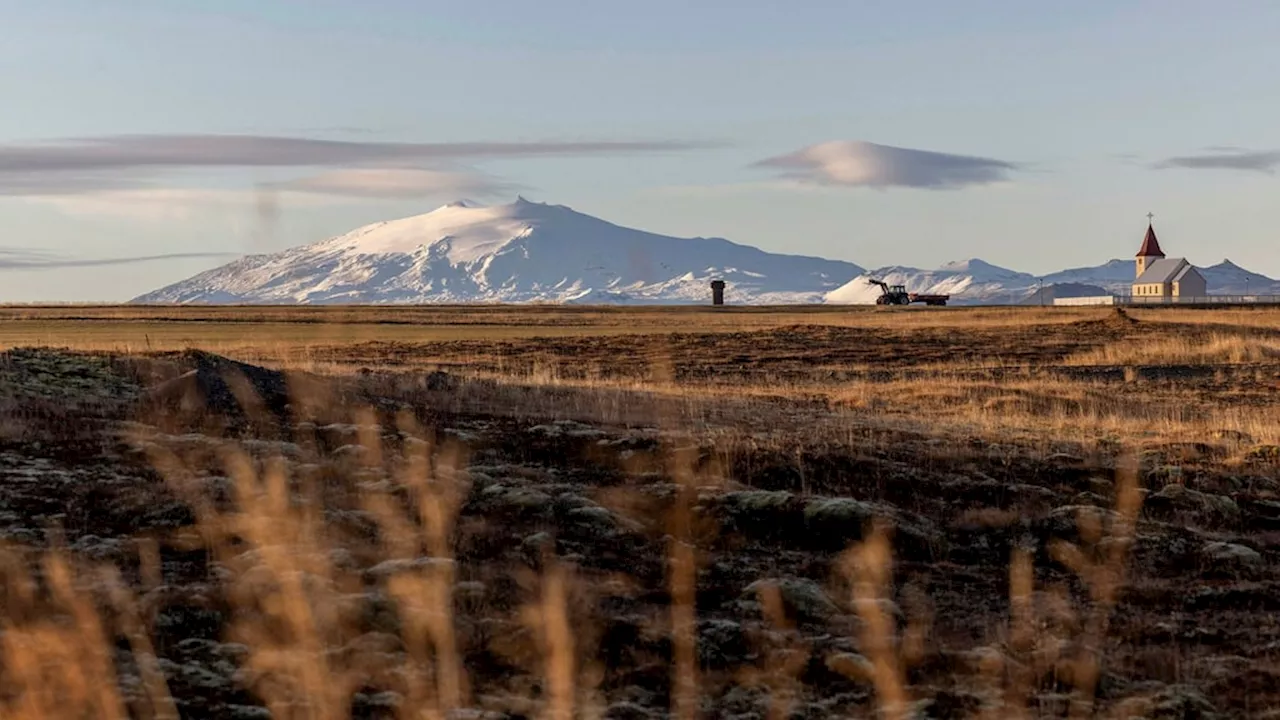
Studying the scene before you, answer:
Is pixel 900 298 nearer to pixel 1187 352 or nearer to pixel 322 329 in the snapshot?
pixel 322 329

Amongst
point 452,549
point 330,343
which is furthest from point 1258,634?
point 330,343

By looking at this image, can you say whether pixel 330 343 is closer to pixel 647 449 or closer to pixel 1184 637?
pixel 647 449

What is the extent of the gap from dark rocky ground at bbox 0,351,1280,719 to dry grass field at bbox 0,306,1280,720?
5 centimetres

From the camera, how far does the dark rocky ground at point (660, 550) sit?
396 inches

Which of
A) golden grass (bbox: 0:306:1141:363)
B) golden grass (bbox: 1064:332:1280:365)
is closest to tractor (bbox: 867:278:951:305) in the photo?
golden grass (bbox: 0:306:1141:363)

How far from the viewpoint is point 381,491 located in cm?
1602

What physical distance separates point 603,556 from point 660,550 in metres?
0.74

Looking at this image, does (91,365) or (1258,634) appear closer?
(1258,634)

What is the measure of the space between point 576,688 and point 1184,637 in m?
5.31

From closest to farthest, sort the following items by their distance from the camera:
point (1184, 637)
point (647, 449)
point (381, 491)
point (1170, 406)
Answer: point (1184, 637) → point (381, 491) → point (647, 449) → point (1170, 406)

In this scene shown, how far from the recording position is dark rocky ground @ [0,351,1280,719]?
396 inches

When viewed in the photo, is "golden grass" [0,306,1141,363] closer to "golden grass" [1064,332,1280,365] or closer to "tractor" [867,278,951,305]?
"golden grass" [1064,332,1280,365]

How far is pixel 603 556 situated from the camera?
1375 cm

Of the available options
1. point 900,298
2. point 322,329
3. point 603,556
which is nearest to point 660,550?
point 603,556
